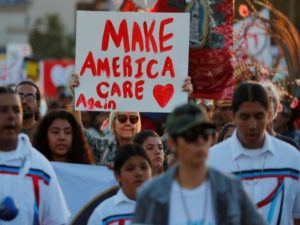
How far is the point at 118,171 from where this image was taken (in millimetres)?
7828

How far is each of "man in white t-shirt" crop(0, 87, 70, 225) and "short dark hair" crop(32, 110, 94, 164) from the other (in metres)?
1.77

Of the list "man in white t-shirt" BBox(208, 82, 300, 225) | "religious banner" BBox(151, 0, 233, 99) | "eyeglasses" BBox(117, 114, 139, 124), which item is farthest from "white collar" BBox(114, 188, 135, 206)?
"religious banner" BBox(151, 0, 233, 99)

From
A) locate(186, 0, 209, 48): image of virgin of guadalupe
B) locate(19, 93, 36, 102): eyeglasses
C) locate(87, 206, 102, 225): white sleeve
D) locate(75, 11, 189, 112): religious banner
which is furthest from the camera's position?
locate(186, 0, 209, 48): image of virgin of guadalupe

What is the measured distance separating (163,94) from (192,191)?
4185 millimetres

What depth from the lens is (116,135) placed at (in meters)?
10.2

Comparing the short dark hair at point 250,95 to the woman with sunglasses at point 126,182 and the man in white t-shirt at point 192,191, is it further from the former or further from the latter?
the man in white t-shirt at point 192,191

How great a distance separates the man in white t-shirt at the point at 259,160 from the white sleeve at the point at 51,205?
36.1 inches

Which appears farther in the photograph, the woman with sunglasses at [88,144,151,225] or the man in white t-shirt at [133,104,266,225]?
the woman with sunglasses at [88,144,151,225]

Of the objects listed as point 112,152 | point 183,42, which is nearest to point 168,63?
point 183,42

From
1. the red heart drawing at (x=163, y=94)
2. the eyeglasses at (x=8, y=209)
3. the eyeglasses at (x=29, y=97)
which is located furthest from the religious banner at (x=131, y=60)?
the eyeglasses at (x=8, y=209)

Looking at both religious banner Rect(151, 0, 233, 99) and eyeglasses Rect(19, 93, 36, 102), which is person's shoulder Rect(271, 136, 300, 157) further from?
religious banner Rect(151, 0, 233, 99)

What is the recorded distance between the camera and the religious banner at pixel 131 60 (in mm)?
10430

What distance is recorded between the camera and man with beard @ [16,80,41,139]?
1082 centimetres

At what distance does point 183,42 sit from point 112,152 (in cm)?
113
